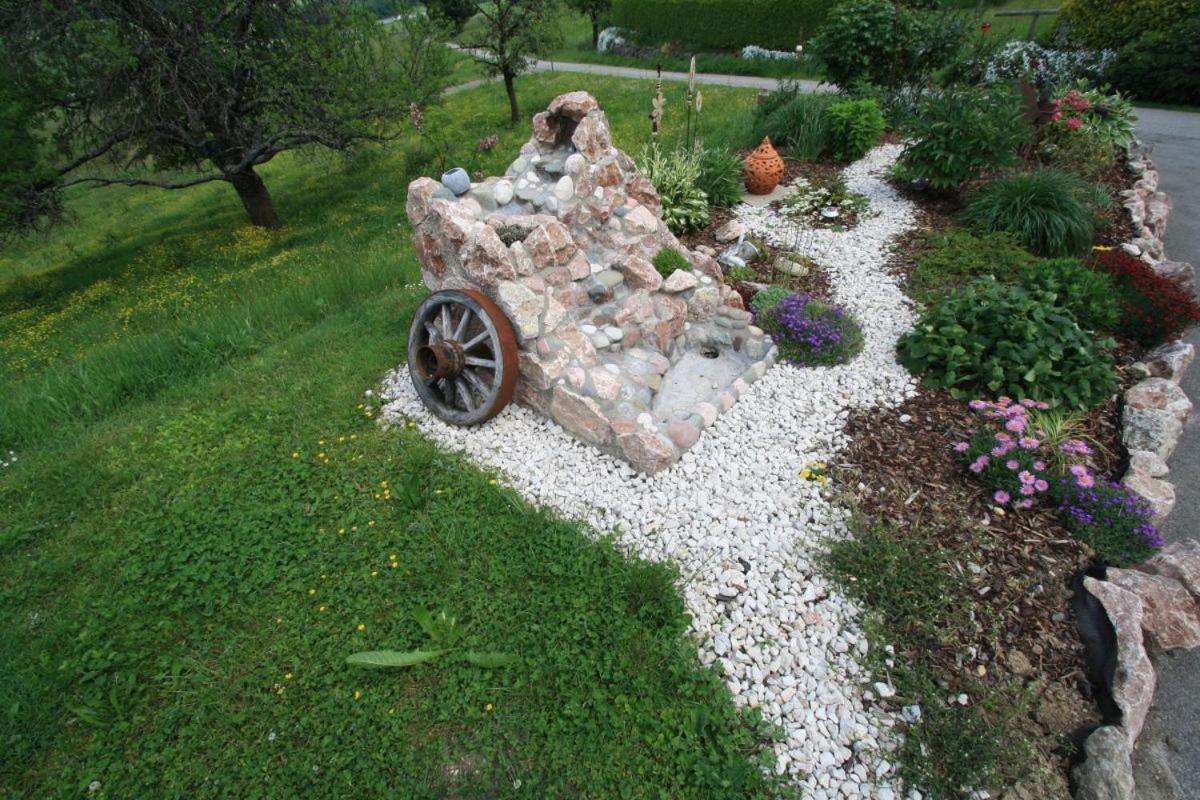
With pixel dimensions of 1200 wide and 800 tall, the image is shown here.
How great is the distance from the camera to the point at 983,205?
7.39 meters

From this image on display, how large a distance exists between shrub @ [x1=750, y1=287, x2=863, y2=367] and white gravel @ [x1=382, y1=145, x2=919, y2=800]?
0.52 feet

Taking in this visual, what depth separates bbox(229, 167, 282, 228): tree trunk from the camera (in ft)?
43.2

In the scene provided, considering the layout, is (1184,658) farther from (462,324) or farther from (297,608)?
(297,608)

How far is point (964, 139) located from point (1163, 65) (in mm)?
10755

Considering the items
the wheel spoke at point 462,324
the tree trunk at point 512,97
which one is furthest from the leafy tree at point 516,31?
the wheel spoke at point 462,324

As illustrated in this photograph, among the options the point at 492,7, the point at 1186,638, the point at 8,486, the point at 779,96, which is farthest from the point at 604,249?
the point at 492,7

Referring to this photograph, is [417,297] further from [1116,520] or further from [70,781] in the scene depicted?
[1116,520]

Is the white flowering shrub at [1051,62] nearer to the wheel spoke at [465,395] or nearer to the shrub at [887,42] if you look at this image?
the shrub at [887,42]

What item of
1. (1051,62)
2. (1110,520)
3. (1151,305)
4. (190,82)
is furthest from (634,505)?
(1051,62)

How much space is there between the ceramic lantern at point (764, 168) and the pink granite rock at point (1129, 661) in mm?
7177

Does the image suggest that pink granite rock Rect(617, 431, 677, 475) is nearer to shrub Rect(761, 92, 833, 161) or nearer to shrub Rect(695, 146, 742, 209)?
shrub Rect(695, 146, 742, 209)

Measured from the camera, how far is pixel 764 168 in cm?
903

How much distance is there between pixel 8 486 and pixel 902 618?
23.9ft

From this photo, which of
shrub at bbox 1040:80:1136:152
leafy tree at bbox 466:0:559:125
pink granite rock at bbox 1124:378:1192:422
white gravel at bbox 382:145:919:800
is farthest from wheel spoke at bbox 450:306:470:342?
leafy tree at bbox 466:0:559:125
